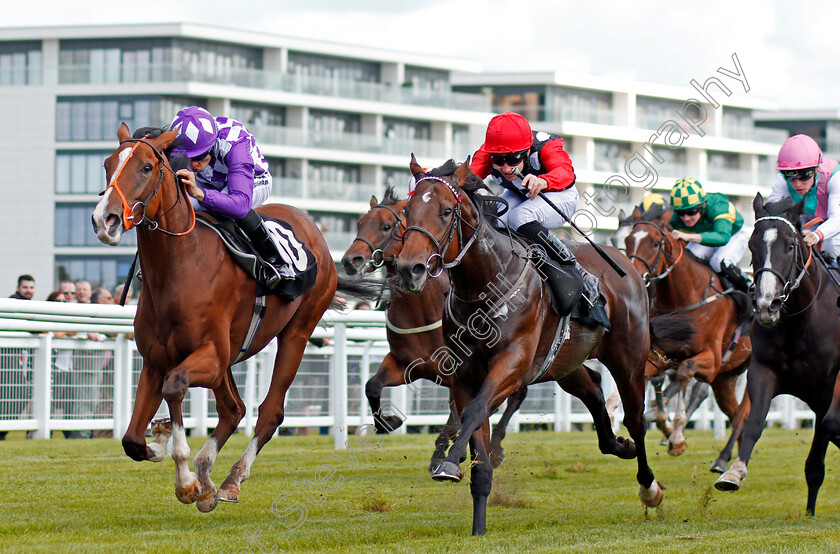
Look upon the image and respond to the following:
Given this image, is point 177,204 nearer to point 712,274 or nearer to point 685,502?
point 685,502

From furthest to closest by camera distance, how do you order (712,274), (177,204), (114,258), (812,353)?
1. (114,258)
2. (712,274)
3. (812,353)
4. (177,204)

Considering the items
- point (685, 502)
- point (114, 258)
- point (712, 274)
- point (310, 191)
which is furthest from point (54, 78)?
point (685, 502)

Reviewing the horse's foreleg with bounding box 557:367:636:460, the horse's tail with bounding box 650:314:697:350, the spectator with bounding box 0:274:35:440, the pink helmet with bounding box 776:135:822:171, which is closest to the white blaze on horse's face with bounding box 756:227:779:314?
the pink helmet with bounding box 776:135:822:171

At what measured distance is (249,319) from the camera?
634 centimetres

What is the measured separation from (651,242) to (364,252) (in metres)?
2.78

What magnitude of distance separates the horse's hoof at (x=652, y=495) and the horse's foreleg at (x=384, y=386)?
2.00 metres

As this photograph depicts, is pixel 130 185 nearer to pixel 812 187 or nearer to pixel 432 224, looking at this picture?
pixel 432 224

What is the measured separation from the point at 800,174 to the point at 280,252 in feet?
10.4

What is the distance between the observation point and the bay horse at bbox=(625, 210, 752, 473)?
9.90 meters

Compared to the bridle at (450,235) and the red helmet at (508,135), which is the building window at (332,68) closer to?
the red helmet at (508,135)

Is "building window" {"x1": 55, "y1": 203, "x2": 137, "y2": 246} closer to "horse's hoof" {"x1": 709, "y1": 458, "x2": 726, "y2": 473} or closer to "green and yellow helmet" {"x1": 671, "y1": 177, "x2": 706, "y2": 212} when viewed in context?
"green and yellow helmet" {"x1": 671, "y1": 177, "x2": 706, "y2": 212}

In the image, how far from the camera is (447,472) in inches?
204

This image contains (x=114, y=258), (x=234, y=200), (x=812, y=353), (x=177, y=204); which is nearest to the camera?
(x=177, y=204)

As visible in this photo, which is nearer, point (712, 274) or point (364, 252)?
point (364, 252)
